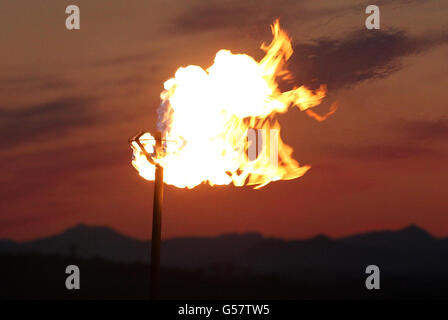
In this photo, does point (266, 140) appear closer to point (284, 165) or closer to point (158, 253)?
point (284, 165)

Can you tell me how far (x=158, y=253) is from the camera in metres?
23.6

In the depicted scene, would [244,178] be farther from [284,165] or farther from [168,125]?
[168,125]

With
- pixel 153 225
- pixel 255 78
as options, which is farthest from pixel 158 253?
pixel 255 78

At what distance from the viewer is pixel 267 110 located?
24859mm

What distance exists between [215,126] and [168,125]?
151 cm
